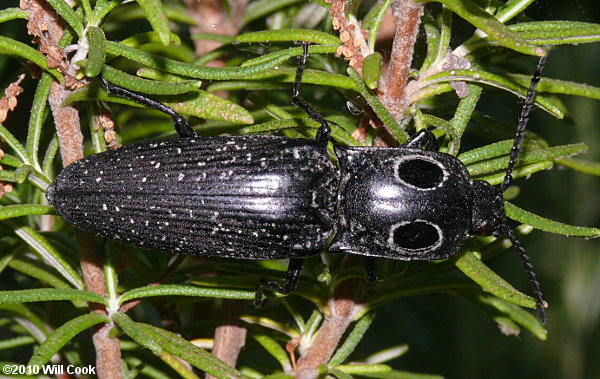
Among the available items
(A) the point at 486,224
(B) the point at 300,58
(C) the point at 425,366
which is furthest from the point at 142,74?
(C) the point at 425,366

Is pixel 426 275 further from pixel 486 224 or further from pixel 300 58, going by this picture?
pixel 300 58

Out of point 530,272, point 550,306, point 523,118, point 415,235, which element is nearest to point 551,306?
point 550,306

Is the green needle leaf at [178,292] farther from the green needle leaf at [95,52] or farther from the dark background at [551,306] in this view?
the dark background at [551,306]

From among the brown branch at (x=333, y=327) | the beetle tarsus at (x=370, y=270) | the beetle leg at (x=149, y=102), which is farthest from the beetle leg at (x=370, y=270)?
the beetle leg at (x=149, y=102)

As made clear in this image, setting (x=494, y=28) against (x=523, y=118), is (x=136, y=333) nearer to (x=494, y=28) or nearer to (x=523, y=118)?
(x=494, y=28)

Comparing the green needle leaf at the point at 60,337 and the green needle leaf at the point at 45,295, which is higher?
the green needle leaf at the point at 45,295

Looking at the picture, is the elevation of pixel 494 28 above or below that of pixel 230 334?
above
